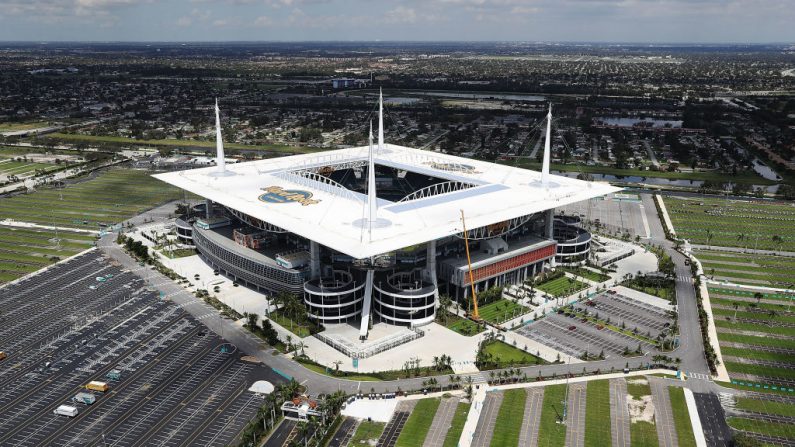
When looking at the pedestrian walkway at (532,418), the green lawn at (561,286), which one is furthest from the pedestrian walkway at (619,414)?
the green lawn at (561,286)

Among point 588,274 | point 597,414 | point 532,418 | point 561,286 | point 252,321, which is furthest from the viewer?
point 588,274

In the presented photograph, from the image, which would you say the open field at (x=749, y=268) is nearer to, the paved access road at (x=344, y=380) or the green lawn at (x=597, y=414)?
the paved access road at (x=344, y=380)

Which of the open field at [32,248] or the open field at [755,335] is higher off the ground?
the open field at [32,248]

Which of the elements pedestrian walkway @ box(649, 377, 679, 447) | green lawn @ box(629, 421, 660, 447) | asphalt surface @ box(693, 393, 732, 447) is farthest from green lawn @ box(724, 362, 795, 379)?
green lawn @ box(629, 421, 660, 447)

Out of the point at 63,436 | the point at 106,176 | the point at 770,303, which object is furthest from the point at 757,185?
the point at 106,176

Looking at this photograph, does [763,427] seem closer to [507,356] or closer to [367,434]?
[507,356]

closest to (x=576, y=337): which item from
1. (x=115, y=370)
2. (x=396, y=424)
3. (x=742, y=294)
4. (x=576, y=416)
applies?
(x=576, y=416)
